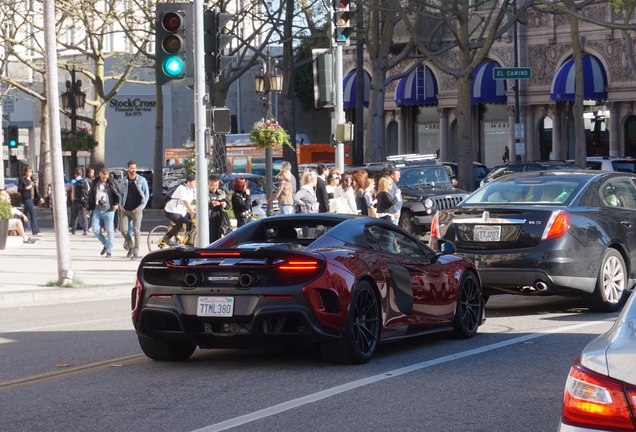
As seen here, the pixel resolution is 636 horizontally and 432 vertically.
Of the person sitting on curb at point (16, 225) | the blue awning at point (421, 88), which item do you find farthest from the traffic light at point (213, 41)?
the blue awning at point (421, 88)

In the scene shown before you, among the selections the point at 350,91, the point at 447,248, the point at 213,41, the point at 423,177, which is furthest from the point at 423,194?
the point at 350,91

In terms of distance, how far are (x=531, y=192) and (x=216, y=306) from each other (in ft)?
19.2

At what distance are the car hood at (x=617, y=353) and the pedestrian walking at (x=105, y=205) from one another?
71.0 feet

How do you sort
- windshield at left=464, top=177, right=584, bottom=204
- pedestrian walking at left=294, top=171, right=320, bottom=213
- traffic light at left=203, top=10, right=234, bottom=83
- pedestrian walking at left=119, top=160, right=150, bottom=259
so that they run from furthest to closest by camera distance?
pedestrian walking at left=119, top=160, right=150, bottom=259 < pedestrian walking at left=294, top=171, right=320, bottom=213 < traffic light at left=203, top=10, right=234, bottom=83 < windshield at left=464, top=177, right=584, bottom=204

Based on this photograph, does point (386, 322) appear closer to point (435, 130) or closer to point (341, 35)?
point (341, 35)

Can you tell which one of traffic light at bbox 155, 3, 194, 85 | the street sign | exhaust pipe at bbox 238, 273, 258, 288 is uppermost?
the street sign

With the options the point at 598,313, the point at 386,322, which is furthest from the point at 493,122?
the point at 386,322

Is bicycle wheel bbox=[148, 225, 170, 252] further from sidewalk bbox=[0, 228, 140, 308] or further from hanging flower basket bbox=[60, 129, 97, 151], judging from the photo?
hanging flower basket bbox=[60, 129, 97, 151]

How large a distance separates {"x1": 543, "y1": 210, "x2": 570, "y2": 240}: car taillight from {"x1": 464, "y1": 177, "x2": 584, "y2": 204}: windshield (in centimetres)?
57

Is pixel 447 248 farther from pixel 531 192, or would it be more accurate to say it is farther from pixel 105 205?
pixel 105 205

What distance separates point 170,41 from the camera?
57.5 feet

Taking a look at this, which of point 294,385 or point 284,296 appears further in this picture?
point 284,296

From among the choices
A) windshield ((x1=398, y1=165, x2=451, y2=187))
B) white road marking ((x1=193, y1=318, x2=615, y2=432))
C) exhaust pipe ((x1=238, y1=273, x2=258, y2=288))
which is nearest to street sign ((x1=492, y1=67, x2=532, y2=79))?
windshield ((x1=398, y1=165, x2=451, y2=187))

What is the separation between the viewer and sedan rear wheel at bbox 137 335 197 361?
10.8 meters
